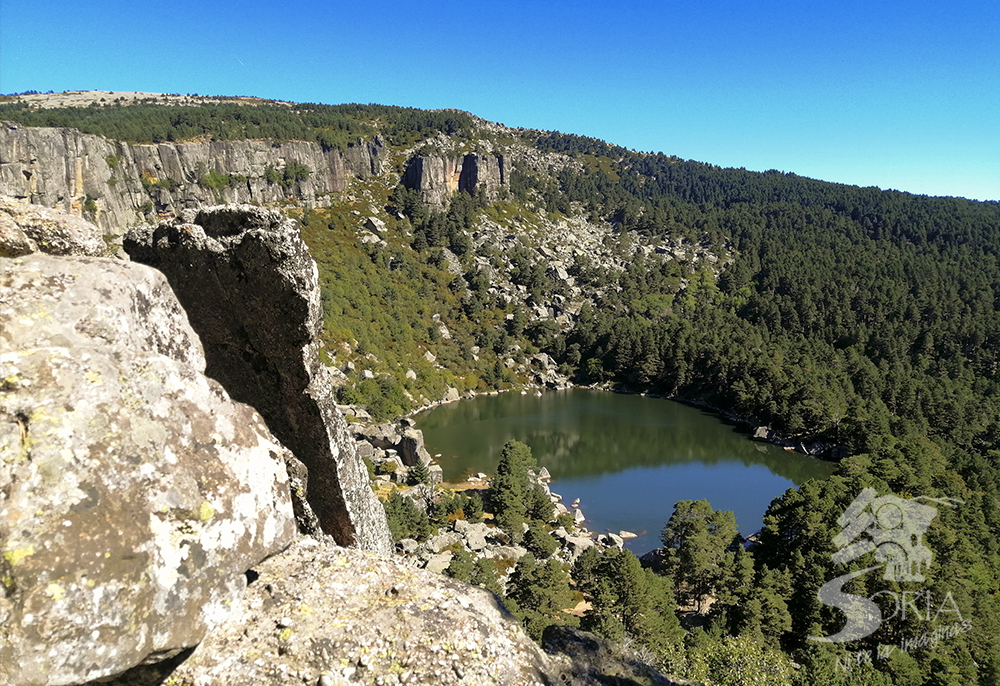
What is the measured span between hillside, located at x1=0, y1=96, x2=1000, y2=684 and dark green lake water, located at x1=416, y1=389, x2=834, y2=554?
633 cm

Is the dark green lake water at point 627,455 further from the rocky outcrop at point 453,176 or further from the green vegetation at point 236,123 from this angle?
the green vegetation at point 236,123

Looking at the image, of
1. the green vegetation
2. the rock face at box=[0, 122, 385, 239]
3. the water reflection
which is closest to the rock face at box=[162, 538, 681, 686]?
the water reflection

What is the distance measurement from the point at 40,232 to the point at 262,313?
2682 mm

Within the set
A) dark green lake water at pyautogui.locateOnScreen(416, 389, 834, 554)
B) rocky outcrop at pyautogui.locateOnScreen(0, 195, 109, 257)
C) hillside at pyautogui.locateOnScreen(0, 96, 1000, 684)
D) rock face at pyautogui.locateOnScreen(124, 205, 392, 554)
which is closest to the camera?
rocky outcrop at pyautogui.locateOnScreen(0, 195, 109, 257)

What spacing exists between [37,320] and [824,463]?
6778 cm

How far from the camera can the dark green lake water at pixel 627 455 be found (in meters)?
46.8

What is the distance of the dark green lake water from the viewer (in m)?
46.8

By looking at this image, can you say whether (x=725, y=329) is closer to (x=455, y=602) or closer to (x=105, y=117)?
(x=455, y=602)

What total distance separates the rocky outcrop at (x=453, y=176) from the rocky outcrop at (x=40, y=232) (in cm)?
13836

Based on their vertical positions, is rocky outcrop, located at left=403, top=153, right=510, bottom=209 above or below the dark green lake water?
above

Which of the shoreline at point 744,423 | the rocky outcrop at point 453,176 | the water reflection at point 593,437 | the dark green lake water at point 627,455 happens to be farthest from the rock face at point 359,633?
the rocky outcrop at point 453,176

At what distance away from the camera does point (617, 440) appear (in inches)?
2594

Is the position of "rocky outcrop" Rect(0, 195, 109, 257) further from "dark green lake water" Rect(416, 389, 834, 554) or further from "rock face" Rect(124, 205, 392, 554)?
"dark green lake water" Rect(416, 389, 834, 554)

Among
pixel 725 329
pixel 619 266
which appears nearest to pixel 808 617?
pixel 725 329
